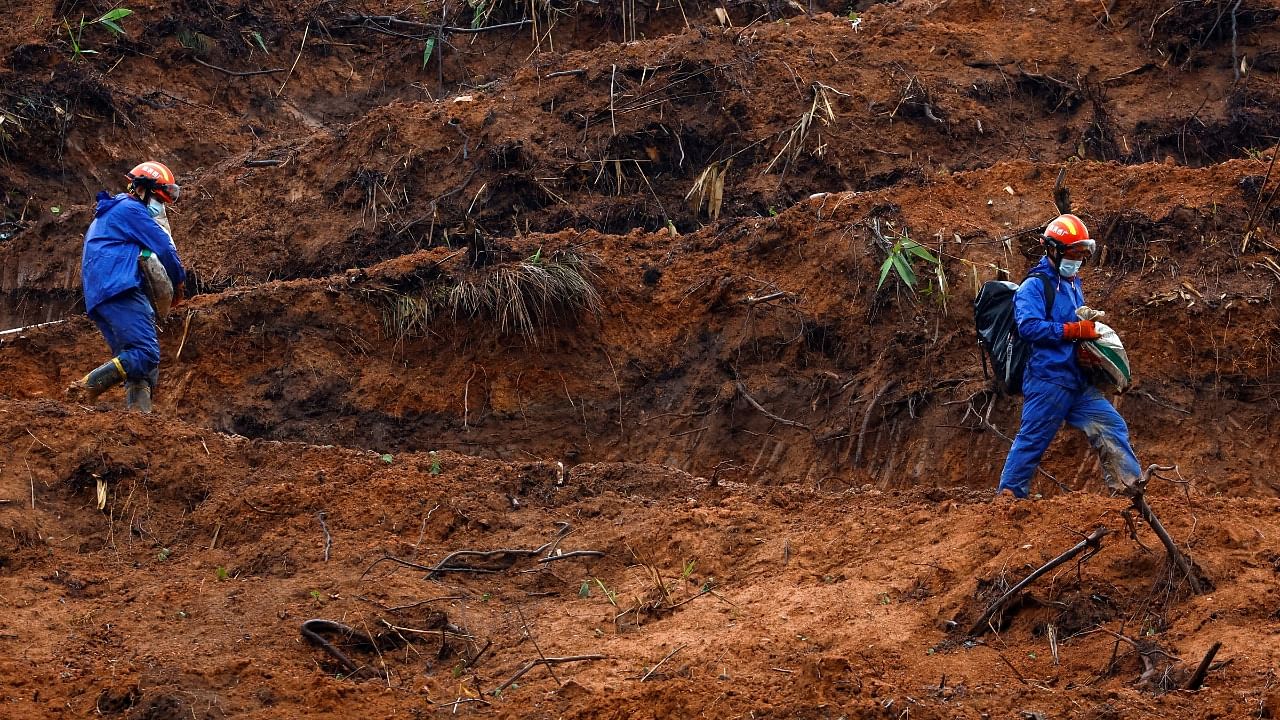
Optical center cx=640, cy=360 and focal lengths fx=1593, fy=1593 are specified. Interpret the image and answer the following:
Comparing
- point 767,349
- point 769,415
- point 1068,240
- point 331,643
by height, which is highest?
point 1068,240

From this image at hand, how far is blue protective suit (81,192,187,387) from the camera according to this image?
32.0ft

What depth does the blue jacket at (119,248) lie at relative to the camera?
31.9 ft

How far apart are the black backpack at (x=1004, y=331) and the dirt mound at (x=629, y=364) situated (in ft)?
2.24

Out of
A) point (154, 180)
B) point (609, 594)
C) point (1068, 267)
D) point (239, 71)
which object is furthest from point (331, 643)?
point (239, 71)

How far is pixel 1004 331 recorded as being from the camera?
859cm

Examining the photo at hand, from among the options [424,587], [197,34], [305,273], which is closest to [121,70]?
[197,34]

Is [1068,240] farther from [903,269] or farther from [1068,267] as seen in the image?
[903,269]

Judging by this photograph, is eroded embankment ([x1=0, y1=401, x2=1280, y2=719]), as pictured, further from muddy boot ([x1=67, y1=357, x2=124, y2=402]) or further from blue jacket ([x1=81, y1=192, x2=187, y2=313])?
blue jacket ([x1=81, y1=192, x2=187, y2=313])

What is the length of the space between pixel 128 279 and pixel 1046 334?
544cm

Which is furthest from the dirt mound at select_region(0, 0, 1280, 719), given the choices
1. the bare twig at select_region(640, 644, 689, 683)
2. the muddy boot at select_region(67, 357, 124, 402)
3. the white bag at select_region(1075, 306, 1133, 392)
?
the white bag at select_region(1075, 306, 1133, 392)

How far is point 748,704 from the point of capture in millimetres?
6316

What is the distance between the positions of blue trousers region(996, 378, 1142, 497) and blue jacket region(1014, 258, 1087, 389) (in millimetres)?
56

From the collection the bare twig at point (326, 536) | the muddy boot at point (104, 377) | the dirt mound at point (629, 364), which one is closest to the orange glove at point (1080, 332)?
the dirt mound at point (629, 364)

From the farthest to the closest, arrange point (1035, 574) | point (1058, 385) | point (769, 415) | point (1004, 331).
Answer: point (769, 415), point (1004, 331), point (1058, 385), point (1035, 574)
